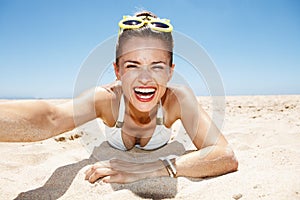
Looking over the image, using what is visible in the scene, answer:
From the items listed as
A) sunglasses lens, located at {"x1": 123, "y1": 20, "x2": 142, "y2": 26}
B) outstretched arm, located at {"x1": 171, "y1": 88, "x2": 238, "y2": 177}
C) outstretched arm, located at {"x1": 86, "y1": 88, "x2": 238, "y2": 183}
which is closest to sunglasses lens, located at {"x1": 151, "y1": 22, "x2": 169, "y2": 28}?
sunglasses lens, located at {"x1": 123, "y1": 20, "x2": 142, "y2": 26}

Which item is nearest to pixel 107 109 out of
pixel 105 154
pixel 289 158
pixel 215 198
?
pixel 105 154

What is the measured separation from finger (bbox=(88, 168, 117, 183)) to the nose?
0.86 metres

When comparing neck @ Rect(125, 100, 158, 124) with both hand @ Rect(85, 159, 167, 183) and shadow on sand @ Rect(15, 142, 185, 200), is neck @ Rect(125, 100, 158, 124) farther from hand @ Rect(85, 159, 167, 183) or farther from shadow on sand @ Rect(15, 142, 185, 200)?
hand @ Rect(85, 159, 167, 183)

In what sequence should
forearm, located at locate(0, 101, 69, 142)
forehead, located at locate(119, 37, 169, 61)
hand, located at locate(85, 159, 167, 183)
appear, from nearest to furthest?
forearm, located at locate(0, 101, 69, 142)
hand, located at locate(85, 159, 167, 183)
forehead, located at locate(119, 37, 169, 61)

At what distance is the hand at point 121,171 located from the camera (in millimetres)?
2076

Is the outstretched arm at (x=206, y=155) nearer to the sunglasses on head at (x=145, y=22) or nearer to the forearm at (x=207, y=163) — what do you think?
the forearm at (x=207, y=163)

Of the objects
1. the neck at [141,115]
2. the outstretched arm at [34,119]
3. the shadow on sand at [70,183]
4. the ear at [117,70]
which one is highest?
the ear at [117,70]

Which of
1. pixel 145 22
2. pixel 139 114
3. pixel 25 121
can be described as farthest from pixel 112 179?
pixel 145 22

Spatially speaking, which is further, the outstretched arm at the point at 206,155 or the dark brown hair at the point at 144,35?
the dark brown hair at the point at 144,35

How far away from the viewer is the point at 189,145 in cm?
338

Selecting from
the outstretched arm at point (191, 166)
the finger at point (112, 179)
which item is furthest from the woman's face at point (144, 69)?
the finger at point (112, 179)

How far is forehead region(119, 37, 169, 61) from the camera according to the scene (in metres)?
2.47

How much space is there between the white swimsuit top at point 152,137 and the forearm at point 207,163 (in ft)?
2.70

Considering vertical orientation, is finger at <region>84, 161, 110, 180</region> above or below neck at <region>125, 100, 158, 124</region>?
below
